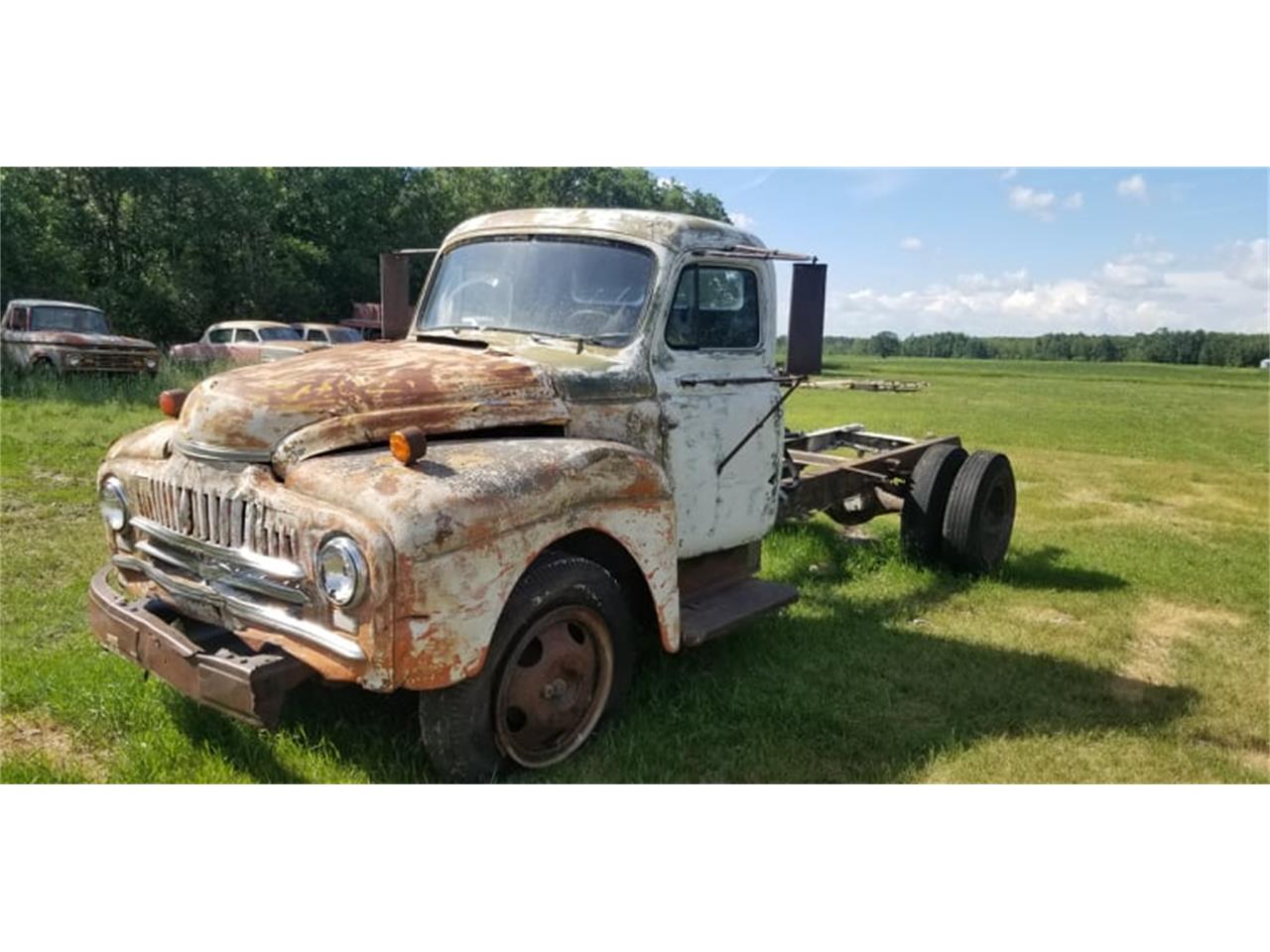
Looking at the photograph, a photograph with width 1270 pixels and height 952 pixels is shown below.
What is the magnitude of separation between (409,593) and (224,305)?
2881 centimetres

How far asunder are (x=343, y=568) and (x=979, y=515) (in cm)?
552

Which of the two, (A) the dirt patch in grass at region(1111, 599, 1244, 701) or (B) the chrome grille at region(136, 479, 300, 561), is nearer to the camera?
(B) the chrome grille at region(136, 479, 300, 561)

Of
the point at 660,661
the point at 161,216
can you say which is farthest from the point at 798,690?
the point at 161,216

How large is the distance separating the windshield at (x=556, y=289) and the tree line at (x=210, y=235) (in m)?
15.9

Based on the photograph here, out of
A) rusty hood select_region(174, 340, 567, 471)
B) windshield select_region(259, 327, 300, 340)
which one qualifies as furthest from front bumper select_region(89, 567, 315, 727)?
windshield select_region(259, 327, 300, 340)

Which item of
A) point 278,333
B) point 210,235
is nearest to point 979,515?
point 278,333

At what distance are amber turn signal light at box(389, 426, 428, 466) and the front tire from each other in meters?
0.62

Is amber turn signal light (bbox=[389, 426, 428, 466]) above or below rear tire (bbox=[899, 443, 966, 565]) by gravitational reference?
above

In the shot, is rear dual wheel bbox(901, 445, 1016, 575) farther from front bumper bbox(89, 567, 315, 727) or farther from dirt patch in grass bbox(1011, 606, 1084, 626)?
front bumper bbox(89, 567, 315, 727)

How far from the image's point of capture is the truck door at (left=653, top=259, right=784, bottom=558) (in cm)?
473

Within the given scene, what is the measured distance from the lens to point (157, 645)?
348 cm

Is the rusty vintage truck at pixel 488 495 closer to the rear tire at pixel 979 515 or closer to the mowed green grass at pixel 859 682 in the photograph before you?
the mowed green grass at pixel 859 682

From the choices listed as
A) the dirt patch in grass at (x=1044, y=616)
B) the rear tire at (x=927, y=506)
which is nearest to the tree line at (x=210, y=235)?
the rear tire at (x=927, y=506)

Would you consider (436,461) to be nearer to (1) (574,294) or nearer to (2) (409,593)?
(2) (409,593)
